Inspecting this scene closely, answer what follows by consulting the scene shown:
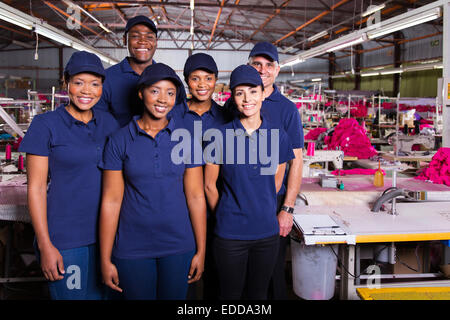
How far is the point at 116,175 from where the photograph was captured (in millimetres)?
1604

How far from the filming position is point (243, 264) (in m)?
Answer: 1.80

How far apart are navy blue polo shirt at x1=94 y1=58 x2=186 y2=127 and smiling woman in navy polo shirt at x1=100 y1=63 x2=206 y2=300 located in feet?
1.46

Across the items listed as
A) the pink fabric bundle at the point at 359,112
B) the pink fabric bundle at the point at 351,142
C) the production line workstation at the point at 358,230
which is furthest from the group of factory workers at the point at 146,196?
the pink fabric bundle at the point at 359,112

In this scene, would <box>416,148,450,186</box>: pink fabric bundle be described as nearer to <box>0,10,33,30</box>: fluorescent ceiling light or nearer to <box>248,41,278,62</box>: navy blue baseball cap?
<box>248,41,278,62</box>: navy blue baseball cap

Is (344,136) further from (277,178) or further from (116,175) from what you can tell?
(116,175)

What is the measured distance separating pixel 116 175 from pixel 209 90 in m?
0.74

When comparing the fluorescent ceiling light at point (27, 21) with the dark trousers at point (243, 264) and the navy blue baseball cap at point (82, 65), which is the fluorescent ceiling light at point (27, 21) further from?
the dark trousers at point (243, 264)

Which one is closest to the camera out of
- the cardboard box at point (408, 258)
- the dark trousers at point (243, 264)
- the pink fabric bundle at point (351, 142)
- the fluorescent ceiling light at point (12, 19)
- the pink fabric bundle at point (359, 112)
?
the dark trousers at point (243, 264)

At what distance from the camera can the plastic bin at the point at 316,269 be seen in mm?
2578

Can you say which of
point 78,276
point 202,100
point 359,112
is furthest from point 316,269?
point 359,112

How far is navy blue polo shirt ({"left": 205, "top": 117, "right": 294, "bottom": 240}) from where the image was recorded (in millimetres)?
1750

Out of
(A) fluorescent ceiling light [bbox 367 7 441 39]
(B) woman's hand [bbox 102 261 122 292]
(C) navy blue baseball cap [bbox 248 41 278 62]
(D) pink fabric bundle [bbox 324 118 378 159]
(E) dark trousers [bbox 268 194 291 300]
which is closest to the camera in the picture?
(B) woman's hand [bbox 102 261 122 292]

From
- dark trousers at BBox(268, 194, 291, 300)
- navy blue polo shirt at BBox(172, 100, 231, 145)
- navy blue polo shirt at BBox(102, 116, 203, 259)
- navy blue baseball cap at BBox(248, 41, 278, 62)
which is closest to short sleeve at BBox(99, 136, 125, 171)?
navy blue polo shirt at BBox(102, 116, 203, 259)

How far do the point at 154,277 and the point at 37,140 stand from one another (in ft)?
2.62
